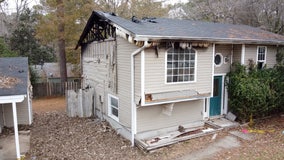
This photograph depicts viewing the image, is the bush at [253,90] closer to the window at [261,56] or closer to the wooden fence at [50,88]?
the window at [261,56]

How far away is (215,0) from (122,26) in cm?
1602

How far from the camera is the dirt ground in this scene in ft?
24.3

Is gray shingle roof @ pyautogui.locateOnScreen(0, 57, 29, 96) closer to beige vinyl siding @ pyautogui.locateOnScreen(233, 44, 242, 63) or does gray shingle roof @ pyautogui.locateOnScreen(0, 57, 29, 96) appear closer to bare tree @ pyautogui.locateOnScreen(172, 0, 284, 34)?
beige vinyl siding @ pyautogui.locateOnScreen(233, 44, 242, 63)

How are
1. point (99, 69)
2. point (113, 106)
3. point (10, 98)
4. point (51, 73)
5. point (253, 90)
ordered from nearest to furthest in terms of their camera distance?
point (10, 98) → point (253, 90) → point (113, 106) → point (99, 69) → point (51, 73)

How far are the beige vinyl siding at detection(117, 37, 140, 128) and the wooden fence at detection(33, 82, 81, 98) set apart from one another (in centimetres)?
1117

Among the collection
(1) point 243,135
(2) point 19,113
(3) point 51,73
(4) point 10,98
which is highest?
(4) point 10,98

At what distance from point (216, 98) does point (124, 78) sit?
4.83 meters

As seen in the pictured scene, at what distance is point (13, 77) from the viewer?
8.43 meters

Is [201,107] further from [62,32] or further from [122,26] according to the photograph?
[62,32]

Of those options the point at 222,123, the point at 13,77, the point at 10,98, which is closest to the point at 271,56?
the point at 222,123

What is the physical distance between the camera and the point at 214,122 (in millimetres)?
10195

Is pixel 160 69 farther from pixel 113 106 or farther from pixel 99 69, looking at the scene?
pixel 99 69

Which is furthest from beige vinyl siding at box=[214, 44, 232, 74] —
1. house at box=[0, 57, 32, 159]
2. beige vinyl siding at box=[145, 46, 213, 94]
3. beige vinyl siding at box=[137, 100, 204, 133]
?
house at box=[0, 57, 32, 159]

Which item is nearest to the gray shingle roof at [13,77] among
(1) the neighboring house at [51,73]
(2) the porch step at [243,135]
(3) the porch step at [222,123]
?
(3) the porch step at [222,123]
